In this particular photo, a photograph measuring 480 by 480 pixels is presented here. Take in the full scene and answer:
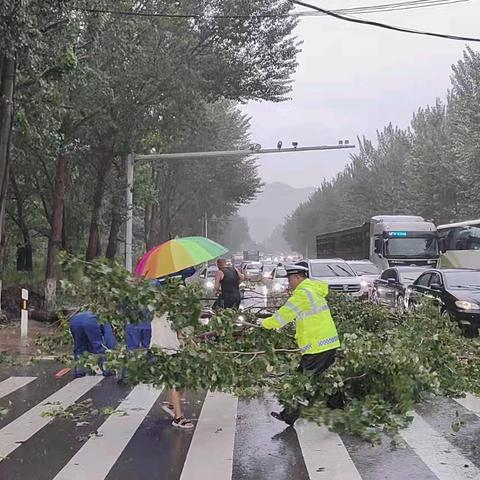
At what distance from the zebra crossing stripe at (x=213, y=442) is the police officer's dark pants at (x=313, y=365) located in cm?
65

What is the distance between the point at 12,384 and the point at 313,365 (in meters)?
4.99

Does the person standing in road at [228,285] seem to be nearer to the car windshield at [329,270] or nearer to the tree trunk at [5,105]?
the tree trunk at [5,105]

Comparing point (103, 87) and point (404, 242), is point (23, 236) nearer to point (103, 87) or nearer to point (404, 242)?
point (103, 87)

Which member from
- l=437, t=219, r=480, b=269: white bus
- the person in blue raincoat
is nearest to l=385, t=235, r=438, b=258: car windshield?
l=437, t=219, r=480, b=269: white bus

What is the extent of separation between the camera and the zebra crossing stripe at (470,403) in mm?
8113

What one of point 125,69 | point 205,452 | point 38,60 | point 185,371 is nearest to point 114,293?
point 185,371

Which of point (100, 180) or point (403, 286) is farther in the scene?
point (100, 180)

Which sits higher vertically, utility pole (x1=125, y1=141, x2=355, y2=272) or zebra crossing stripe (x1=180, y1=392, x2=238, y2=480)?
utility pole (x1=125, y1=141, x2=355, y2=272)

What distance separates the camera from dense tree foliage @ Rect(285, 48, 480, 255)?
114 ft

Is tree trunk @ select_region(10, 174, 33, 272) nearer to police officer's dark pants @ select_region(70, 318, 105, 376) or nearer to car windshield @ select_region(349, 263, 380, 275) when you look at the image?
car windshield @ select_region(349, 263, 380, 275)

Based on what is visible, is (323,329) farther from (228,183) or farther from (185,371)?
(228,183)

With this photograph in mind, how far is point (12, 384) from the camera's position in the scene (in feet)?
32.2

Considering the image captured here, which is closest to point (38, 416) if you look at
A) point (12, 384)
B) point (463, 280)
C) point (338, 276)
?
point (12, 384)

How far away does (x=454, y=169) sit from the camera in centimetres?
3972
